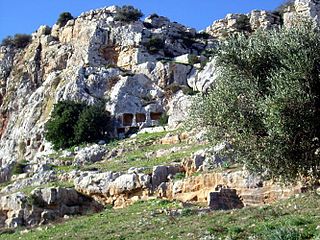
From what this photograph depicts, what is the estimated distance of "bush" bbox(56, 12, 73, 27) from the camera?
67.7m

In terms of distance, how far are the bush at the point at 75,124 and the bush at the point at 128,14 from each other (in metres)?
15.6

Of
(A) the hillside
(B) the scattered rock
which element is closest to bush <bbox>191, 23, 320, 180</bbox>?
(A) the hillside

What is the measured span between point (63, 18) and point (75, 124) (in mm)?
24027

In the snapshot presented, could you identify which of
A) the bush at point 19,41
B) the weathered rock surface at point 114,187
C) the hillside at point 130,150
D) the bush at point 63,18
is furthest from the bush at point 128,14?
the weathered rock surface at point 114,187

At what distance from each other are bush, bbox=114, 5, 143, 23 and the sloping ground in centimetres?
4111

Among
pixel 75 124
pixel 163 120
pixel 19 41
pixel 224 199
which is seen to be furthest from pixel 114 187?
pixel 19 41

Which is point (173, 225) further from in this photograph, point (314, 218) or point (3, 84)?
point (3, 84)

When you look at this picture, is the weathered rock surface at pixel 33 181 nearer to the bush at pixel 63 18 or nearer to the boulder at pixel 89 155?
the boulder at pixel 89 155

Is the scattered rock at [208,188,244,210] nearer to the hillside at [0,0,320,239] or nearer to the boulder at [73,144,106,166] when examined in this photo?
the hillside at [0,0,320,239]

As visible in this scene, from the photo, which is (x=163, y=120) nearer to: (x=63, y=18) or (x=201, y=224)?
(x=63, y=18)

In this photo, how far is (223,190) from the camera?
2488 cm

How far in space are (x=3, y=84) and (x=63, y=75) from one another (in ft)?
42.0

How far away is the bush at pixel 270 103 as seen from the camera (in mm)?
13922

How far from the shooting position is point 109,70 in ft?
180
